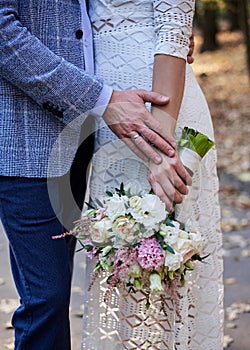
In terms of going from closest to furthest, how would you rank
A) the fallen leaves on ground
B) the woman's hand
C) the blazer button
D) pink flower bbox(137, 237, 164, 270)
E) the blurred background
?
pink flower bbox(137, 237, 164, 270) → the woman's hand → the blazer button → the blurred background → the fallen leaves on ground

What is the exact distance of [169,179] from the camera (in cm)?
Answer: 243

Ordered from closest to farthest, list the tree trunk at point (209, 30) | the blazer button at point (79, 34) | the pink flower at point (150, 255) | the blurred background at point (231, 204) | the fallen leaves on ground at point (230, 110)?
1. the pink flower at point (150, 255)
2. the blazer button at point (79, 34)
3. the blurred background at point (231, 204)
4. the fallen leaves on ground at point (230, 110)
5. the tree trunk at point (209, 30)

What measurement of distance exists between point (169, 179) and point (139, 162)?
18 cm

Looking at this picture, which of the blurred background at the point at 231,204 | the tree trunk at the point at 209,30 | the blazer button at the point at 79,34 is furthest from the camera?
the tree trunk at the point at 209,30

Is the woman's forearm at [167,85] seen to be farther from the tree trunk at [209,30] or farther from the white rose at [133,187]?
the tree trunk at [209,30]

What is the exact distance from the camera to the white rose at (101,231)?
2.34m

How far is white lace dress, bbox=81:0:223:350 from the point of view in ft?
8.44

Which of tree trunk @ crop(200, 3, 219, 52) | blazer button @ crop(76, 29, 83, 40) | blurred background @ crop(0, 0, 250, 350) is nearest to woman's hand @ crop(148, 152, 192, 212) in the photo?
blazer button @ crop(76, 29, 83, 40)

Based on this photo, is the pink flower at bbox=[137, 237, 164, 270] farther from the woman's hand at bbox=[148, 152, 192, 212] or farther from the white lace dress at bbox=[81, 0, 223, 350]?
the white lace dress at bbox=[81, 0, 223, 350]

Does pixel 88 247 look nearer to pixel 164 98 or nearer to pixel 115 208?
pixel 115 208

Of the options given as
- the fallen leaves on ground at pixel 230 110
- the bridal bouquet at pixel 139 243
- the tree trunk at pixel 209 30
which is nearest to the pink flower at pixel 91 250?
the bridal bouquet at pixel 139 243

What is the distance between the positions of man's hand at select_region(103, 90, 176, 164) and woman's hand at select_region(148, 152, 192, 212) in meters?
0.02

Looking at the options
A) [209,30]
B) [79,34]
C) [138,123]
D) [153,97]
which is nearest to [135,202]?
[138,123]

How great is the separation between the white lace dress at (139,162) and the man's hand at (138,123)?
0.40ft
